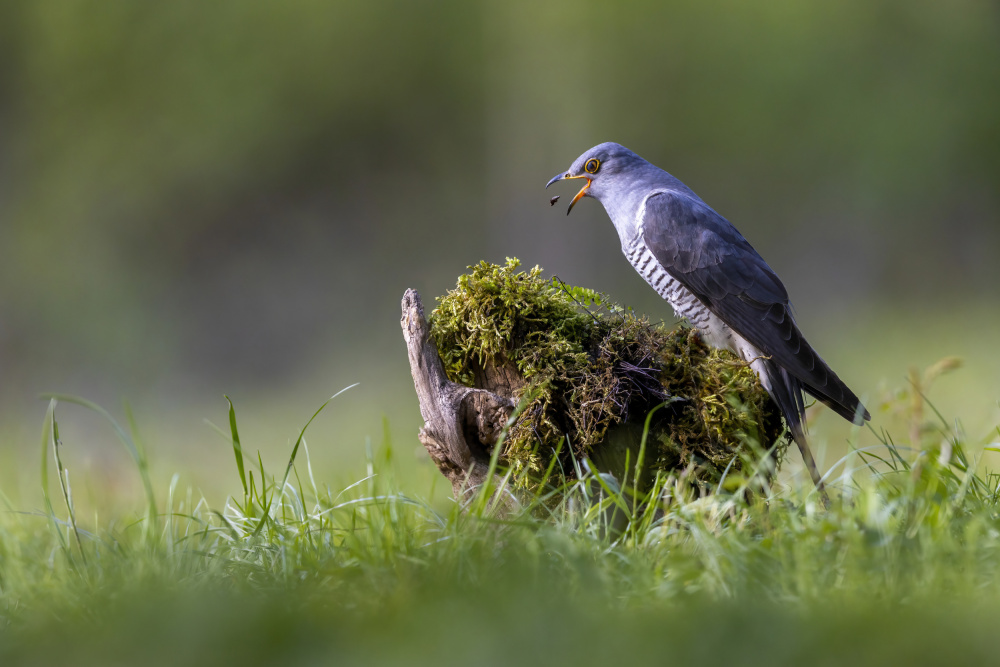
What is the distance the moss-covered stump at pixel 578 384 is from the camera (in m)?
2.43

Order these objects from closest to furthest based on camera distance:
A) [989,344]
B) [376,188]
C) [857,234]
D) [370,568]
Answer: [370,568] < [989,344] < [857,234] < [376,188]

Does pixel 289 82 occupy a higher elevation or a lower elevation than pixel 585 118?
higher

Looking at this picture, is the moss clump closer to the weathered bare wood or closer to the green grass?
the weathered bare wood

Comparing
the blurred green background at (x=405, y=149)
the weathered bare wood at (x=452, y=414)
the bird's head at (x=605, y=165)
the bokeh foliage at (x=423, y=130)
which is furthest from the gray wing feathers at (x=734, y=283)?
the bokeh foliage at (x=423, y=130)

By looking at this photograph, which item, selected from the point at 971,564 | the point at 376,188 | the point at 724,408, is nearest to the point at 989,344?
the point at 724,408

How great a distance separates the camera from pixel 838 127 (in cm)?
1084

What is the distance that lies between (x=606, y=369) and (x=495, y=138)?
9.08 m

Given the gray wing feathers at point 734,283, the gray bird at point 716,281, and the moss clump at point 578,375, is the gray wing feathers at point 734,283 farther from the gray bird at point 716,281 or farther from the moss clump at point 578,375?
the moss clump at point 578,375

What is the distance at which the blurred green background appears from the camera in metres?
9.89

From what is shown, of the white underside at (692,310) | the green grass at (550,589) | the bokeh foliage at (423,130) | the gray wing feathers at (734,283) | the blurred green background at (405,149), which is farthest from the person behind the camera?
the bokeh foliage at (423,130)

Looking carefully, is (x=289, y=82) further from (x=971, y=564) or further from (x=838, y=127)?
(x=971, y=564)

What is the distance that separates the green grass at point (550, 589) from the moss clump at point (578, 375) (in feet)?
0.67

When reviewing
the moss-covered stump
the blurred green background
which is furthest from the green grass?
the blurred green background

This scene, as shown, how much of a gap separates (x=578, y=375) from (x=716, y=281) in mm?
956
